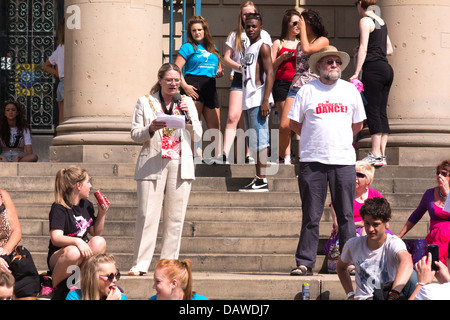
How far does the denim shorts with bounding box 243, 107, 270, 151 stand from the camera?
1130 cm

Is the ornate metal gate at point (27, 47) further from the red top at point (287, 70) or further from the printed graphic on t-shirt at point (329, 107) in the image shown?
the printed graphic on t-shirt at point (329, 107)

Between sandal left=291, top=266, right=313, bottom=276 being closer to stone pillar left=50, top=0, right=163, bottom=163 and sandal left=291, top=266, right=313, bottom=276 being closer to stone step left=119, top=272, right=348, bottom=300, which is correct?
stone step left=119, top=272, right=348, bottom=300

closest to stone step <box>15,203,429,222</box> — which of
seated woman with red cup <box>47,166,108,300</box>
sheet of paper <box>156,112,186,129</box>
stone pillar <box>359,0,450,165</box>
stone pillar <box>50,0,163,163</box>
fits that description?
seated woman with red cup <box>47,166,108,300</box>

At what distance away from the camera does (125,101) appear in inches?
508

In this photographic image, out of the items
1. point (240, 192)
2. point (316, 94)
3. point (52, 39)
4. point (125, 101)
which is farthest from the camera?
point (52, 39)

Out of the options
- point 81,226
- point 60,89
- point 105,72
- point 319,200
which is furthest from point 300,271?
point 60,89

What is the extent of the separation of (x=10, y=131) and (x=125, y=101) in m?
1.85

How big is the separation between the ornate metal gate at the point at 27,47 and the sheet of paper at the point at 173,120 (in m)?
7.93

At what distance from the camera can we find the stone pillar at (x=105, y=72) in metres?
12.8

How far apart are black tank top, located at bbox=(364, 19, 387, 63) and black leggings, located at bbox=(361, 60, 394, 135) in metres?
0.06

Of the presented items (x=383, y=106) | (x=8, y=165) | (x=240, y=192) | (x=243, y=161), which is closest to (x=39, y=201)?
(x=8, y=165)

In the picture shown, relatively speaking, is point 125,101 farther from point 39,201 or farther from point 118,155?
point 39,201
